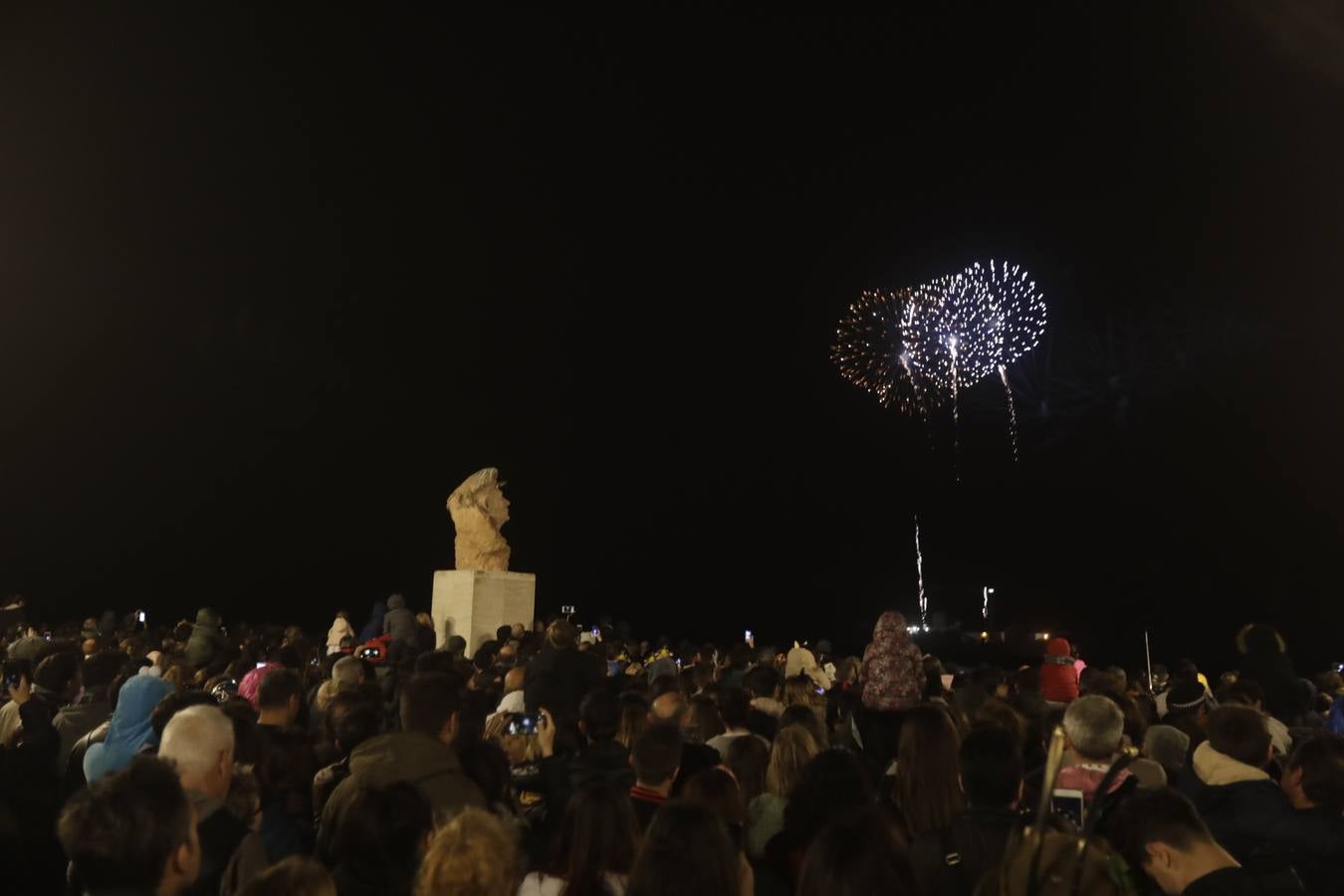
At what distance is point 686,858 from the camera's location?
305 cm

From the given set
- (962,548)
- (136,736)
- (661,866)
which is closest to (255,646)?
(136,736)

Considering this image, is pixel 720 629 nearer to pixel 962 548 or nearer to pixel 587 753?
pixel 962 548

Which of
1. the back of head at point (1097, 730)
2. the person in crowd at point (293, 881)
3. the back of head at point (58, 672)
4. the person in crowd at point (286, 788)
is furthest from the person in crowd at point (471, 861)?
the back of head at point (58, 672)

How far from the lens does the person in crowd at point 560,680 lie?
7.41 meters

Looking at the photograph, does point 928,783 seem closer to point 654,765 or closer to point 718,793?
point 718,793

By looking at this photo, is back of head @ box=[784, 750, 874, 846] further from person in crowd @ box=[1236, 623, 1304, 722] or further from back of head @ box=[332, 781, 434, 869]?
person in crowd @ box=[1236, 623, 1304, 722]

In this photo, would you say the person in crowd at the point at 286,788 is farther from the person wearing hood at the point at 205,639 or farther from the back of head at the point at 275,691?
the person wearing hood at the point at 205,639

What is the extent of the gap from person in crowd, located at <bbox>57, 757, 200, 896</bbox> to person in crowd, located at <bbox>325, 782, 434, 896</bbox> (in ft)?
1.97

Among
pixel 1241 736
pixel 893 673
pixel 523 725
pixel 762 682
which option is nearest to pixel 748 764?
pixel 523 725

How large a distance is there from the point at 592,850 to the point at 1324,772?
9.67 ft

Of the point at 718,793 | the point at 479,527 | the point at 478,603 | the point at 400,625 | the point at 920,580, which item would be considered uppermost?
the point at 479,527

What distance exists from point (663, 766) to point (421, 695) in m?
1.11

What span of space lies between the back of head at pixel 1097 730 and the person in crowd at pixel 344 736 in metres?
3.14

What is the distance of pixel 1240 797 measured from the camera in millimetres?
4258
